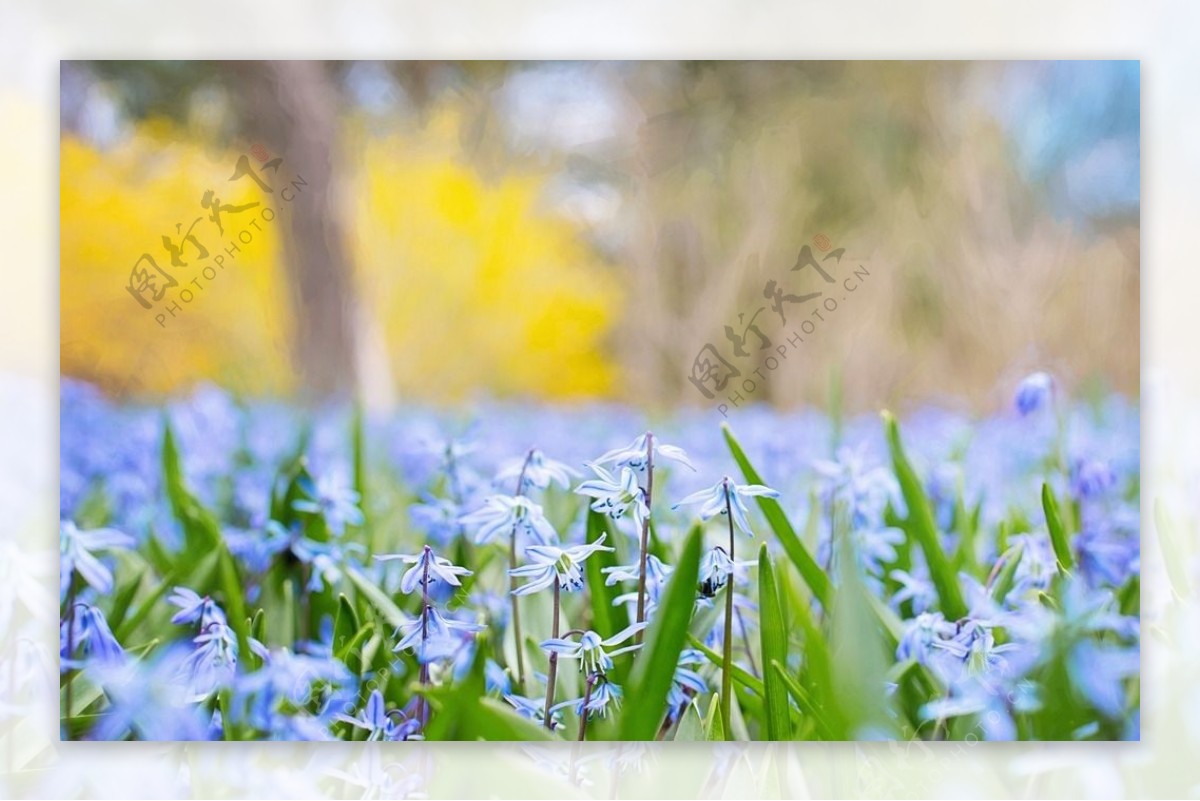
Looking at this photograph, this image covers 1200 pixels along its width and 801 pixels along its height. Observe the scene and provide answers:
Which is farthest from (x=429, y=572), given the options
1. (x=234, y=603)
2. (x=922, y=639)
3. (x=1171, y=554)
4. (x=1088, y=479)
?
(x=1171, y=554)

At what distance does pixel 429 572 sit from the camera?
1.39 metres

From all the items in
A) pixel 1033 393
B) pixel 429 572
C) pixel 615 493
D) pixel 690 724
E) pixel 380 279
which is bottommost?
pixel 690 724

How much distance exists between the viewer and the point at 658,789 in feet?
4.68

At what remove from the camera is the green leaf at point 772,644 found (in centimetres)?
137

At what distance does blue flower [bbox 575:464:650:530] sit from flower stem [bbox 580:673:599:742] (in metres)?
0.21

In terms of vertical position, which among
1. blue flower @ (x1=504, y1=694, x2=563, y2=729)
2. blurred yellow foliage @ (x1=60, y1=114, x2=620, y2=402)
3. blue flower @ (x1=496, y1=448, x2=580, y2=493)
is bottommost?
blue flower @ (x1=504, y1=694, x2=563, y2=729)

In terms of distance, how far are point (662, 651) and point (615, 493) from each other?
0.22 meters

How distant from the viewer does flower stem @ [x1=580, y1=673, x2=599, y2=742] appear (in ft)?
4.54

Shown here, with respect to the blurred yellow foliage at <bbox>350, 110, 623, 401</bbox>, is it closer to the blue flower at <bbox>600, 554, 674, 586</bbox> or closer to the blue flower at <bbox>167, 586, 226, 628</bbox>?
the blue flower at <bbox>600, 554, 674, 586</bbox>

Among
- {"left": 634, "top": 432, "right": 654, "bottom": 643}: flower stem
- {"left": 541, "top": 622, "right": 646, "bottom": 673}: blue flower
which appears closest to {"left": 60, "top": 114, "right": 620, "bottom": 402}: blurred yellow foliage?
{"left": 634, "top": 432, "right": 654, "bottom": 643}: flower stem

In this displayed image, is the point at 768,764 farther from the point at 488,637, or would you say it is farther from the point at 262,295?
Result: the point at 262,295

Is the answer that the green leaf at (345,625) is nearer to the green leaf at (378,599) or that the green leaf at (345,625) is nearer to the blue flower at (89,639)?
the green leaf at (378,599)

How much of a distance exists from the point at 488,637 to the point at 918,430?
25.6 inches

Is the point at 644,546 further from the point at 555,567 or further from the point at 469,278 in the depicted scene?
the point at 469,278
